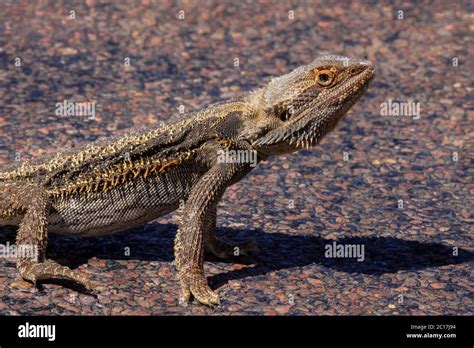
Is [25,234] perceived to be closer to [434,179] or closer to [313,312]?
[313,312]

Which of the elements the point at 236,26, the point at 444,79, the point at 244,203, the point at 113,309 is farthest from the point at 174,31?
the point at 113,309

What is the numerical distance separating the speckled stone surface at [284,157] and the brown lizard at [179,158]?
0.55m

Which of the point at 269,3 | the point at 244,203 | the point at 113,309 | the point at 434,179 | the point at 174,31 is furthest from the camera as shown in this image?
the point at 269,3

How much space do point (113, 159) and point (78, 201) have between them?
50 centimetres

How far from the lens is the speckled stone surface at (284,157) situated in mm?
8445

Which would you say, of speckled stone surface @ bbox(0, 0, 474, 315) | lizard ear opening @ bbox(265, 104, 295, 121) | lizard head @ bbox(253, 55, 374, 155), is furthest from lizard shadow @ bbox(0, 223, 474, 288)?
lizard ear opening @ bbox(265, 104, 295, 121)

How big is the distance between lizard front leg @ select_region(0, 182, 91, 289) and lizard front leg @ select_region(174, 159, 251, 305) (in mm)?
831

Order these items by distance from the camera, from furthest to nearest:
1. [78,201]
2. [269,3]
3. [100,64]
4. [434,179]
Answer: [269,3] → [100,64] → [434,179] → [78,201]

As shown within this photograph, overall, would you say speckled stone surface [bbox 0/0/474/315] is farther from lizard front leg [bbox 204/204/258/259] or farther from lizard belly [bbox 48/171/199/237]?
lizard belly [bbox 48/171/199/237]

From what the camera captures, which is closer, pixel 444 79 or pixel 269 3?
pixel 444 79

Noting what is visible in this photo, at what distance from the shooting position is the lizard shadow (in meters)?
8.90

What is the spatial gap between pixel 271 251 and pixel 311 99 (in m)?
1.65

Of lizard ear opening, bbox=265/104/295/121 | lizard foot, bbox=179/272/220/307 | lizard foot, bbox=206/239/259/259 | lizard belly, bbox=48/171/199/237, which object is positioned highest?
lizard ear opening, bbox=265/104/295/121

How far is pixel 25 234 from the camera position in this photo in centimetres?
827
